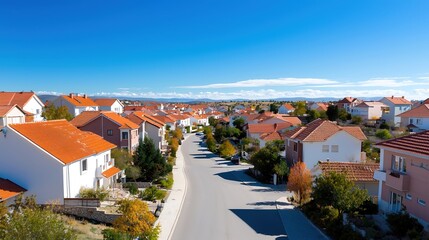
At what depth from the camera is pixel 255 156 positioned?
41750 mm

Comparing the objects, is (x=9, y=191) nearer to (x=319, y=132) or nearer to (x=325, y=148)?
(x=325, y=148)

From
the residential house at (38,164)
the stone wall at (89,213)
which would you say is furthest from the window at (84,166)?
the stone wall at (89,213)

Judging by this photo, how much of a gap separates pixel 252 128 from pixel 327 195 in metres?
45.6

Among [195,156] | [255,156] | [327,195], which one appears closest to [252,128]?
[195,156]

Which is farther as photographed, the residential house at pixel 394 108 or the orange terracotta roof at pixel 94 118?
the residential house at pixel 394 108

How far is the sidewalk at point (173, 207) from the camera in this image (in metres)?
22.5

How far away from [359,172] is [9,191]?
86.2 feet

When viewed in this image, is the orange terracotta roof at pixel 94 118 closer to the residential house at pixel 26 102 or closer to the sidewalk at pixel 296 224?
the residential house at pixel 26 102

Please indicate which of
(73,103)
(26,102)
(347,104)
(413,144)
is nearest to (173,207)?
(413,144)

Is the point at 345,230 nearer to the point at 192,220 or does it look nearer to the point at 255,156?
the point at 192,220

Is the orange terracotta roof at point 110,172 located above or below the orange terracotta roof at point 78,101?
below

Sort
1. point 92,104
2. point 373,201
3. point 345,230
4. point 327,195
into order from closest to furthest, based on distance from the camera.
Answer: point 345,230
point 327,195
point 373,201
point 92,104

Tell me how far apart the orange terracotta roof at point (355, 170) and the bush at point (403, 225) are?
8.85 meters

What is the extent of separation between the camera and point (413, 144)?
795 inches
